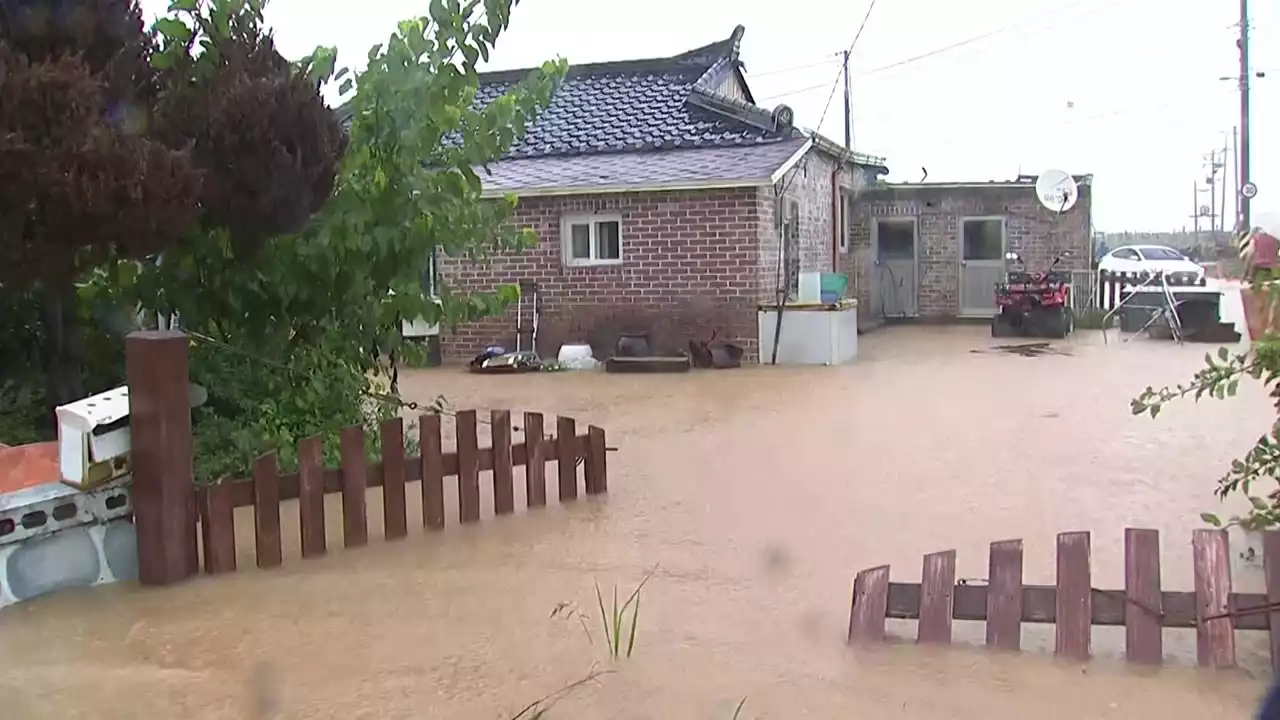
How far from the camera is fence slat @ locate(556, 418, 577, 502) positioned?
638cm

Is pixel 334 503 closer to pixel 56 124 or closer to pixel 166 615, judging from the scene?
pixel 166 615

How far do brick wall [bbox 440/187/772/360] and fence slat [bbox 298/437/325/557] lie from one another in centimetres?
900

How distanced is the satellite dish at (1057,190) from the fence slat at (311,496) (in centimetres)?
1732

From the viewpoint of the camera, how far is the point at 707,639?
421 cm

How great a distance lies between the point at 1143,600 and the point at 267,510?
11.8 feet

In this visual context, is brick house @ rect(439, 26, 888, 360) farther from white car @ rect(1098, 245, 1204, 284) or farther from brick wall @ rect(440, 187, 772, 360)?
white car @ rect(1098, 245, 1204, 284)

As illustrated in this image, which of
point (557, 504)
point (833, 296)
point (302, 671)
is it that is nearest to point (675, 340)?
point (833, 296)

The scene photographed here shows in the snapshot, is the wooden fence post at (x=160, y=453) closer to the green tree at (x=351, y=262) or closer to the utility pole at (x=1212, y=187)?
the green tree at (x=351, y=262)

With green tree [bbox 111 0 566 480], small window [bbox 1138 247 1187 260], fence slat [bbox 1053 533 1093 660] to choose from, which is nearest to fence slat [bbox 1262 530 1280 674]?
fence slat [bbox 1053 533 1093 660]

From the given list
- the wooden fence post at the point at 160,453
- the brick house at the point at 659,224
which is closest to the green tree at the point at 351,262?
the wooden fence post at the point at 160,453

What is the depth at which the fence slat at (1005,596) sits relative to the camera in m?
3.89

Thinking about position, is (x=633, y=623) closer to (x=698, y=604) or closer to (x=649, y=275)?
(x=698, y=604)

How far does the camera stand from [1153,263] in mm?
25641

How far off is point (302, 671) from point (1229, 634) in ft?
10.4
